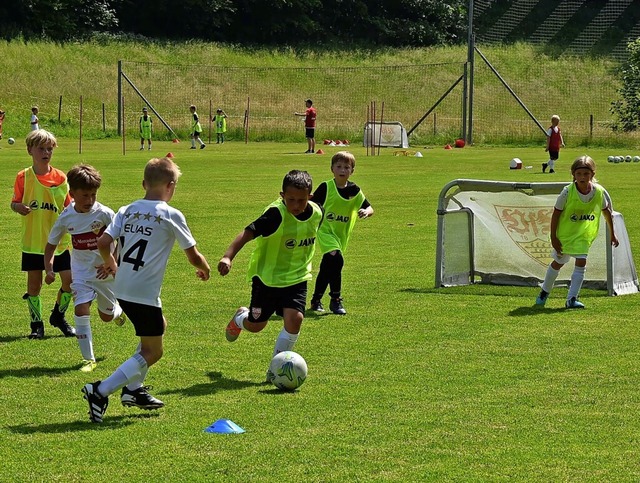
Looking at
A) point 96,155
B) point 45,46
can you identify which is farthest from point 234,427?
point 45,46

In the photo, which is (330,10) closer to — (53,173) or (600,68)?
(600,68)

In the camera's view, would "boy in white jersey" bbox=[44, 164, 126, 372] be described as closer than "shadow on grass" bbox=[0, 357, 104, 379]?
No

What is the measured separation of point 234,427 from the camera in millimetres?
6848

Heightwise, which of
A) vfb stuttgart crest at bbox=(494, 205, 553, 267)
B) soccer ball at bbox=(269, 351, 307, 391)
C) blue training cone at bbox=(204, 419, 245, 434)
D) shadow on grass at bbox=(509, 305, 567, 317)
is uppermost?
vfb stuttgart crest at bbox=(494, 205, 553, 267)

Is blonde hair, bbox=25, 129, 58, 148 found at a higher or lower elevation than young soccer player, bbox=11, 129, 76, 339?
higher

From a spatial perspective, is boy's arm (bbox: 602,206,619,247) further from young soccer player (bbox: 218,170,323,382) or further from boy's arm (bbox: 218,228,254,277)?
boy's arm (bbox: 218,228,254,277)

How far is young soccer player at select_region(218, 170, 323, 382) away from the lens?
8.50m

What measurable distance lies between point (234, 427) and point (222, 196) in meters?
17.6

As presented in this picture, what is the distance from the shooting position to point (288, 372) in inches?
313

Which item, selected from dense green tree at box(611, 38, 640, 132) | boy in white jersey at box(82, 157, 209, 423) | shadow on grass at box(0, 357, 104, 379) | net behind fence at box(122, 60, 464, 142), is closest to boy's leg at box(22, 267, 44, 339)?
shadow on grass at box(0, 357, 104, 379)

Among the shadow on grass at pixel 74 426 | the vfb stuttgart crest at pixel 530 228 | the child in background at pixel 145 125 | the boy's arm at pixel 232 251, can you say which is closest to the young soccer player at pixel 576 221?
the vfb stuttgart crest at pixel 530 228

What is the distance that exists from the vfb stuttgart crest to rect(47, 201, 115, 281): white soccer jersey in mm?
6194

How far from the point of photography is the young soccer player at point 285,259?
8.50 metres

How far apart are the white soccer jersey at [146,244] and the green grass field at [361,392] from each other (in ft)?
2.75
